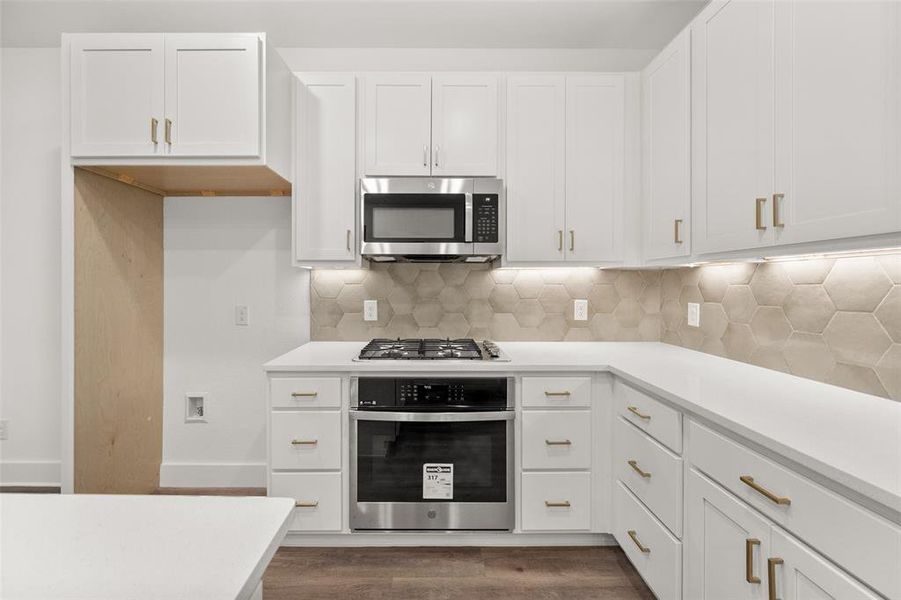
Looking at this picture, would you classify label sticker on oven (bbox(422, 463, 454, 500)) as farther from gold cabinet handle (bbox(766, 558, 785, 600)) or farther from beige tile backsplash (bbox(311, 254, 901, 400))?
gold cabinet handle (bbox(766, 558, 785, 600))

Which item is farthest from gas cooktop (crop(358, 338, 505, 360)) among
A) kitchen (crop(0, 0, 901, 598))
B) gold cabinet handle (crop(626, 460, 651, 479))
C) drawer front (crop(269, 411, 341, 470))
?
gold cabinet handle (crop(626, 460, 651, 479))

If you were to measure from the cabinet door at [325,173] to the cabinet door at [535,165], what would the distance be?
83cm

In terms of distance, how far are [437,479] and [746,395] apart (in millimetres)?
1303

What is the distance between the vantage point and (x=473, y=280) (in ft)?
9.16

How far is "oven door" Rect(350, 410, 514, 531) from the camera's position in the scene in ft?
7.11

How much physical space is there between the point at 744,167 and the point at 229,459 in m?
3.02

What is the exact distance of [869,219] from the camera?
1.19 m

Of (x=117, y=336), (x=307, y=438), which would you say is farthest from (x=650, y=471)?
(x=117, y=336)

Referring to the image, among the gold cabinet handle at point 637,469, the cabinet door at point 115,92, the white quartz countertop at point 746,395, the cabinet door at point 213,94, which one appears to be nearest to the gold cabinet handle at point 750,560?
the white quartz countertop at point 746,395

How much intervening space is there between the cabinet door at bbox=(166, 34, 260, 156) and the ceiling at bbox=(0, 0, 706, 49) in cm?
42

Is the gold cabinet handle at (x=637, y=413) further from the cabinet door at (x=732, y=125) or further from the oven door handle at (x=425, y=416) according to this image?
the cabinet door at (x=732, y=125)

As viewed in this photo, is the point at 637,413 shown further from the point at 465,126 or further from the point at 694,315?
the point at 465,126

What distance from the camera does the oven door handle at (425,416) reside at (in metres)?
2.15

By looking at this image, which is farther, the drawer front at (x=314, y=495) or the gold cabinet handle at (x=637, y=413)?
the drawer front at (x=314, y=495)
